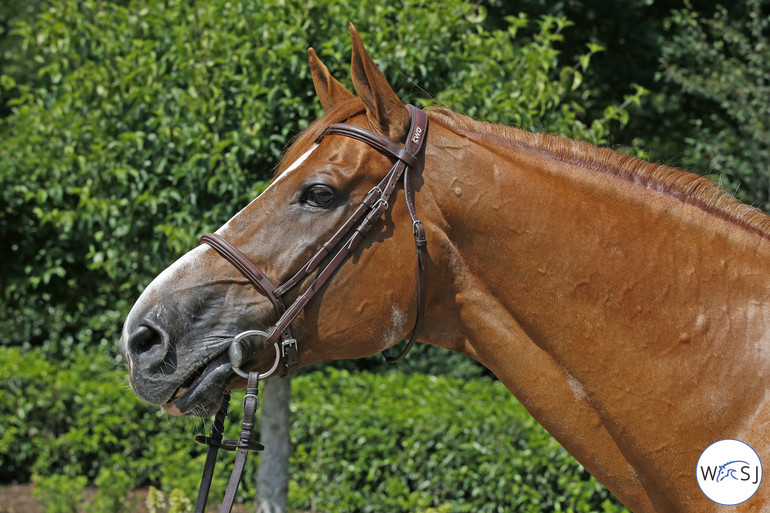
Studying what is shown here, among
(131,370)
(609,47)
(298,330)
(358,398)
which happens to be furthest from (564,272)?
(609,47)

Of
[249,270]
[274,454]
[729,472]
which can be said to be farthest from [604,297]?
[274,454]

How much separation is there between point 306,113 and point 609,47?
700 cm

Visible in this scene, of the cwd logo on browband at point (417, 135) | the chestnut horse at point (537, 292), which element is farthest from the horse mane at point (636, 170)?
the cwd logo on browband at point (417, 135)

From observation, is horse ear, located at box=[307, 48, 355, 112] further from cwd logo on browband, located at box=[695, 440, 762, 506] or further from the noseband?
cwd logo on browband, located at box=[695, 440, 762, 506]

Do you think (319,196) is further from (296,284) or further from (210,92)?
(210,92)

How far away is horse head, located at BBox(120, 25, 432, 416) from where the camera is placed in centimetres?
170

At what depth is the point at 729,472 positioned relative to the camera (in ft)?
5.32

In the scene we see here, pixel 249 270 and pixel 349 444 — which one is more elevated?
pixel 249 270

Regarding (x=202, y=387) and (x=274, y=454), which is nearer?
(x=202, y=387)

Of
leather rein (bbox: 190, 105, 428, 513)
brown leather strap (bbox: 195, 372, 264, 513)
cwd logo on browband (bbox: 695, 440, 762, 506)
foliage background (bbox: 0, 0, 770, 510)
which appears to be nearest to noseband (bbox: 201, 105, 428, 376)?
leather rein (bbox: 190, 105, 428, 513)

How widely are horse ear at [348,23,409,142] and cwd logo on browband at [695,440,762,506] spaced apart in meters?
1.15

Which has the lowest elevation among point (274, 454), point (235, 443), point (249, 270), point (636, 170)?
point (274, 454)

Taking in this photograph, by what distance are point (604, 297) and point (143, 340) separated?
3.97 ft

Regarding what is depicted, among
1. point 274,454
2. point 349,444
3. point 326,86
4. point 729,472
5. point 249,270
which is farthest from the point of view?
point 349,444
